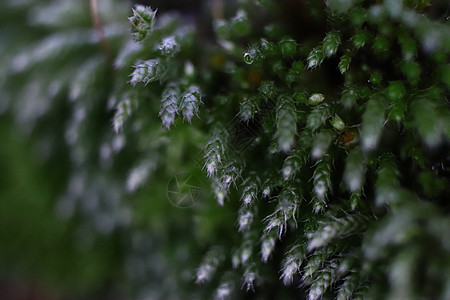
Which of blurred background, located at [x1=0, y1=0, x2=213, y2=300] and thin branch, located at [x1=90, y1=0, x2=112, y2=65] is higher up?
thin branch, located at [x1=90, y1=0, x2=112, y2=65]

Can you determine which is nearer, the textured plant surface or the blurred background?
the textured plant surface

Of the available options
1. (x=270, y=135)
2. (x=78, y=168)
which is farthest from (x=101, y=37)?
(x=270, y=135)

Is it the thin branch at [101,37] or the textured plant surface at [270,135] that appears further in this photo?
the thin branch at [101,37]

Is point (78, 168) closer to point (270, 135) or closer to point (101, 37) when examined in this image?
point (101, 37)

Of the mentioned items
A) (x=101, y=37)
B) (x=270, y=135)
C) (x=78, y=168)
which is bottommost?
(x=78, y=168)

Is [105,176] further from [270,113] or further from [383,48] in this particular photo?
[383,48]

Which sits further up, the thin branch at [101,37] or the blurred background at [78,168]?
the thin branch at [101,37]

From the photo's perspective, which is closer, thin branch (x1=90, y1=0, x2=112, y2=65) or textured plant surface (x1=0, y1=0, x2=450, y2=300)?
textured plant surface (x1=0, y1=0, x2=450, y2=300)

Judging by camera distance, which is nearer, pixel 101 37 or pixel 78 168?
pixel 101 37
